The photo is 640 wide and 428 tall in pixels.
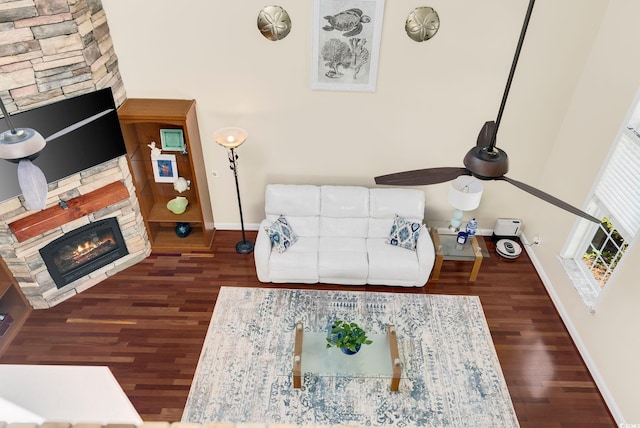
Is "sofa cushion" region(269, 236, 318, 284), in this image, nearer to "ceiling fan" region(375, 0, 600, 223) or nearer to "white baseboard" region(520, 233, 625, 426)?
"ceiling fan" region(375, 0, 600, 223)

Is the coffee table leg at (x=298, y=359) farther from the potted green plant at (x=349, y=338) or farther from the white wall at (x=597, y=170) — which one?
the white wall at (x=597, y=170)

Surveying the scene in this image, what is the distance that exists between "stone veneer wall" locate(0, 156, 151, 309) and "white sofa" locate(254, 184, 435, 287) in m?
1.62

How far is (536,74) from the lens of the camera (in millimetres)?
5184

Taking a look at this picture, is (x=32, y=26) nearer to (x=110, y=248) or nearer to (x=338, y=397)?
(x=110, y=248)

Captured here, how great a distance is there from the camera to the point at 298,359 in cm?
448

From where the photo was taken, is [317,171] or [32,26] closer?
[32,26]

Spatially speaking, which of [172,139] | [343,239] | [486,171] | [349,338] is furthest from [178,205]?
[486,171]

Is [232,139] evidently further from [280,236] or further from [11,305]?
[11,305]

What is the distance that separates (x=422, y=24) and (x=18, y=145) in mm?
3926

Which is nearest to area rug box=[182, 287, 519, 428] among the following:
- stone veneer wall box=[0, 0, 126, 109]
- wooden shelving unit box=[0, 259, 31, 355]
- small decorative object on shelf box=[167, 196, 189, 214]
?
small decorative object on shelf box=[167, 196, 189, 214]

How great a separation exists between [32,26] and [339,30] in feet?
9.50

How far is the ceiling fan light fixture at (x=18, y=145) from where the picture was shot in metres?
2.49

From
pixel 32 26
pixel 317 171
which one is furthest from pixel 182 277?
pixel 32 26

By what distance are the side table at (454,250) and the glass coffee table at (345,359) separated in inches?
49.8
